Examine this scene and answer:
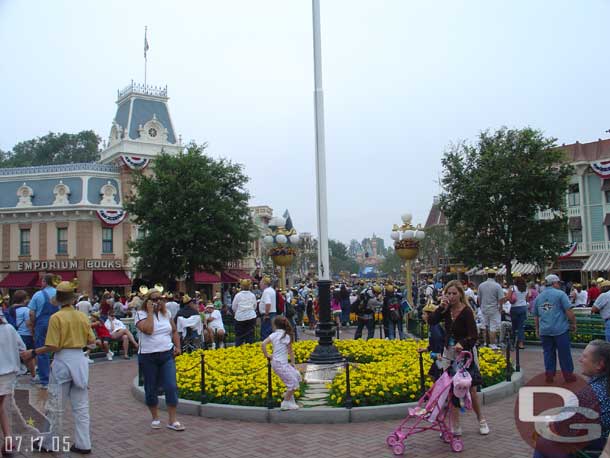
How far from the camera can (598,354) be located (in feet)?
13.1

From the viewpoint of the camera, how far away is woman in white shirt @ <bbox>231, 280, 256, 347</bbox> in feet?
41.4

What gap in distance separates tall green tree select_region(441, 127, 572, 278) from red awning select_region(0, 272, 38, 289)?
83.4ft

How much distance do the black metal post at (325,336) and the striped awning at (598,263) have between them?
27797 mm

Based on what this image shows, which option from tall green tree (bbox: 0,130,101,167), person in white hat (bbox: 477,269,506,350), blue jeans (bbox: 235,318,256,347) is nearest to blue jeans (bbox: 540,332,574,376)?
person in white hat (bbox: 477,269,506,350)

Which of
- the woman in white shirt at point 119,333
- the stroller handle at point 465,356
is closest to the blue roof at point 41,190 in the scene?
the woman in white shirt at point 119,333

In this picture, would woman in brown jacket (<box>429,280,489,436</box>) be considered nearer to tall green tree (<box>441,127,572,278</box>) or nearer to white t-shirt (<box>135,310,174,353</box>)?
white t-shirt (<box>135,310,174,353</box>)

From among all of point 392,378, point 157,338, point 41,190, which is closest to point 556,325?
point 392,378

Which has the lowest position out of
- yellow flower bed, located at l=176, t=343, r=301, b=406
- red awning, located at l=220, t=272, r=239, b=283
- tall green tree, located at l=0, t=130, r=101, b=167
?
yellow flower bed, located at l=176, t=343, r=301, b=406

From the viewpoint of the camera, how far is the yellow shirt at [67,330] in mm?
6008

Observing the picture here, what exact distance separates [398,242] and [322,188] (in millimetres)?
8207

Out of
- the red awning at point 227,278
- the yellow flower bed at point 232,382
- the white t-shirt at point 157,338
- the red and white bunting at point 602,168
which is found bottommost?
the yellow flower bed at point 232,382

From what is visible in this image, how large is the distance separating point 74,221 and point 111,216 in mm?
2430

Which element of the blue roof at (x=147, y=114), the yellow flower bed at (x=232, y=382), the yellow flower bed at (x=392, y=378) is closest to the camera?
the yellow flower bed at (x=392, y=378)
